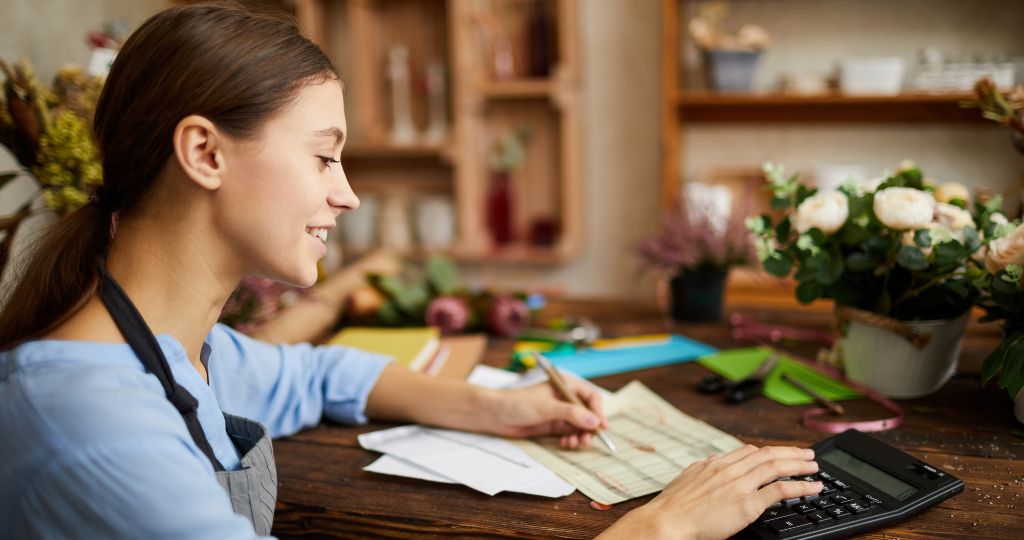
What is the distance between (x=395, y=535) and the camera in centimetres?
103

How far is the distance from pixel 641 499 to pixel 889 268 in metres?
0.60

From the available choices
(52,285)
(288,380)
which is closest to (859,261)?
(288,380)

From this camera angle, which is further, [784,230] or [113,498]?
[784,230]

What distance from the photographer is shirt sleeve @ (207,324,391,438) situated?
4.08 ft

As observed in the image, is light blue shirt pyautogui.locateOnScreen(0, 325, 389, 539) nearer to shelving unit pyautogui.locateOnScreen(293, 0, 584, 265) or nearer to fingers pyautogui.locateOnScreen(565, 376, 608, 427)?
fingers pyautogui.locateOnScreen(565, 376, 608, 427)

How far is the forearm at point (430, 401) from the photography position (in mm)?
1287

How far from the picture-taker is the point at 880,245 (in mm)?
1322

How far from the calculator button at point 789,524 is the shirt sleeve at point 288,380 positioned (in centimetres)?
70

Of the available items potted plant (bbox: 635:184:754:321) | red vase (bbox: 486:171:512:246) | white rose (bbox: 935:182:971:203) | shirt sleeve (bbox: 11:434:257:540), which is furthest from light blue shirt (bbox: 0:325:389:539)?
red vase (bbox: 486:171:512:246)

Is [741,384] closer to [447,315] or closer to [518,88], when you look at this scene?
[447,315]

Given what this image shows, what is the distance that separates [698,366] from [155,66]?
107 centimetres

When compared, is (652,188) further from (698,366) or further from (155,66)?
(155,66)

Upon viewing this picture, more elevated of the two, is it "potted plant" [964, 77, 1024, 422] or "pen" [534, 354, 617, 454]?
"potted plant" [964, 77, 1024, 422]

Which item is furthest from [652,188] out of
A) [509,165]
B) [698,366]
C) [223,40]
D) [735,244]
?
[223,40]
